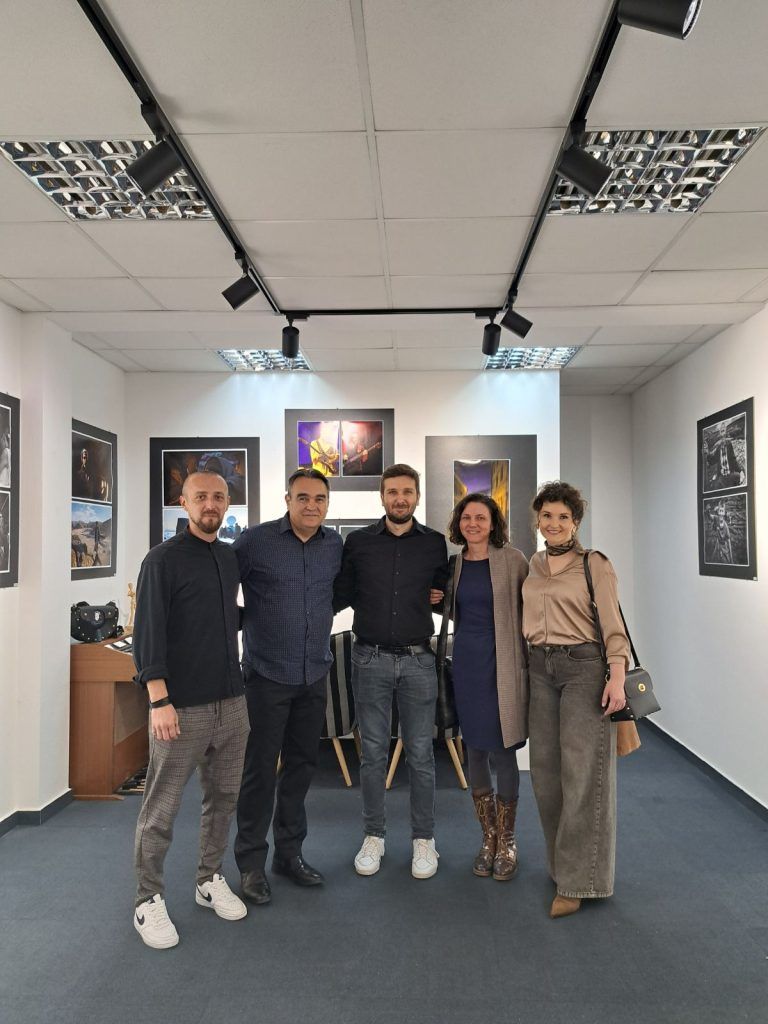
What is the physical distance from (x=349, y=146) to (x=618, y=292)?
6.49 feet

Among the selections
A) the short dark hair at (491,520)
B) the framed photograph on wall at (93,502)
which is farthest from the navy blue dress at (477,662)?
the framed photograph on wall at (93,502)

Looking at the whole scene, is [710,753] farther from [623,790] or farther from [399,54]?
[399,54]

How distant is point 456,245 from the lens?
331 centimetres

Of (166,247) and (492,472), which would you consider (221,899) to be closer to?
(166,247)

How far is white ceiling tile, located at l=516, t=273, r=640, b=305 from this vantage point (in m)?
3.71

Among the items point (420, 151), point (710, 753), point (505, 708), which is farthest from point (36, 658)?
point (710, 753)

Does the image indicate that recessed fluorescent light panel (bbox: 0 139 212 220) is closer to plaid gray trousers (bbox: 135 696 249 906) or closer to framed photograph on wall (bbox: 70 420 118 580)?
plaid gray trousers (bbox: 135 696 249 906)

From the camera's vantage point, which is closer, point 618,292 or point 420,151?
point 420,151

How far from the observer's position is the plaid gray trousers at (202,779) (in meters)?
2.85

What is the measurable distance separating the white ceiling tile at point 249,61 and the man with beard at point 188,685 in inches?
50.8

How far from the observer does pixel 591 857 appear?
3.09 metres

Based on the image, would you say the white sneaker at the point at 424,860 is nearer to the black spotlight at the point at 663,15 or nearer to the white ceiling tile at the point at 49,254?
the white ceiling tile at the point at 49,254

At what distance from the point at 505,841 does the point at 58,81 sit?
3.32m

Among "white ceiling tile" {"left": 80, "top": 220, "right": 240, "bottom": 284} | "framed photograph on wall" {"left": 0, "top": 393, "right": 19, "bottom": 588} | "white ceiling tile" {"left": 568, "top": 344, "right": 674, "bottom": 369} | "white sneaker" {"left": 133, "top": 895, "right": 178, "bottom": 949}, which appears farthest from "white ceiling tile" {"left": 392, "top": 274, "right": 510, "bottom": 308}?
"white sneaker" {"left": 133, "top": 895, "right": 178, "bottom": 949}
